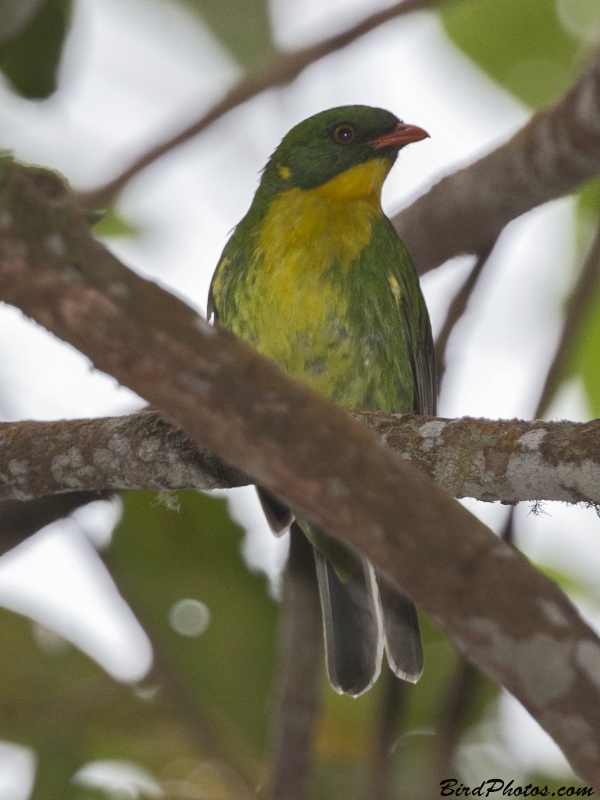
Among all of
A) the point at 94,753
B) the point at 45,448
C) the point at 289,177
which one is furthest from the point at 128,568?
the point at 289,177

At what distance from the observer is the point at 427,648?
14.1 feet

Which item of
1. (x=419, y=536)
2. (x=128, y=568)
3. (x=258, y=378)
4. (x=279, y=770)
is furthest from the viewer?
(x=128, y=568)

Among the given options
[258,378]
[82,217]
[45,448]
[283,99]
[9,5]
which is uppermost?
[283,99]

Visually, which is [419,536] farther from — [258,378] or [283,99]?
[283,99]

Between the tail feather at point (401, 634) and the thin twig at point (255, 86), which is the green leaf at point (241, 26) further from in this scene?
the tail feather at point (401, 634)

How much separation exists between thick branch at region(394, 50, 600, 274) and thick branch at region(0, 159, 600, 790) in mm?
2441

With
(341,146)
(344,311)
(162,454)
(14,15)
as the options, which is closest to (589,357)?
(344,311)

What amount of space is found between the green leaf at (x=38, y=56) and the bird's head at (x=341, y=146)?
167 cm

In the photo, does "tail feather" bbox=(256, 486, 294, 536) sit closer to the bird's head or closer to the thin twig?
the thin twig

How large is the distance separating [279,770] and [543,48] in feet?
11.6

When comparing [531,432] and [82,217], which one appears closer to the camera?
[82,217]

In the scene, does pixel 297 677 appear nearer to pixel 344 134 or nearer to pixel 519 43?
pixel 344 134

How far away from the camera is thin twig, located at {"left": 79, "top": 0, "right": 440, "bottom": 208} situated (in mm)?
4117

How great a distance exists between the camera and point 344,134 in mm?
4754
